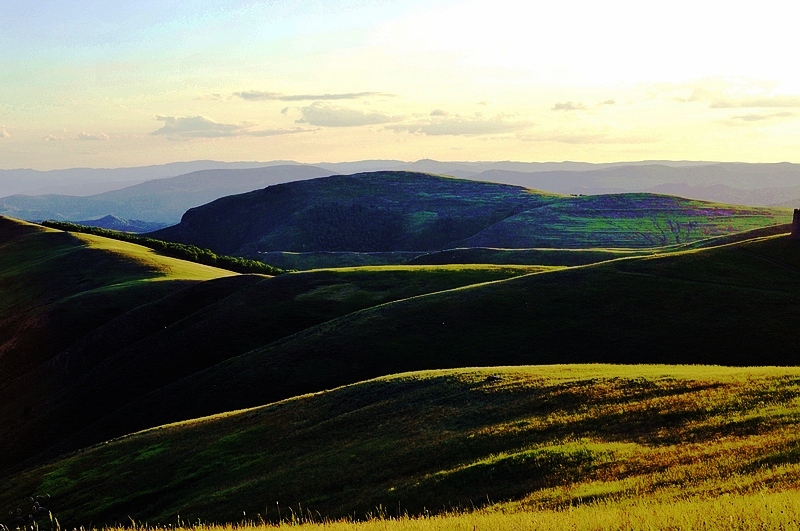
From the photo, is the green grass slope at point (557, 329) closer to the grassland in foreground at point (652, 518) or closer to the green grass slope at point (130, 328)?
the green grass slope at point (130, 328)

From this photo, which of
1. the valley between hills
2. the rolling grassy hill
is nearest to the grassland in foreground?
the valley between hills

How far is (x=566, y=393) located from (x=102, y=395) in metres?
65.0

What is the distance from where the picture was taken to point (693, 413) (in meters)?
30.3

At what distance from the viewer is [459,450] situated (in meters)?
32.9

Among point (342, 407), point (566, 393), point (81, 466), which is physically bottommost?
point (81, 466)

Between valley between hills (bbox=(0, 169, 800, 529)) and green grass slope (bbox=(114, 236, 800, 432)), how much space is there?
30cm

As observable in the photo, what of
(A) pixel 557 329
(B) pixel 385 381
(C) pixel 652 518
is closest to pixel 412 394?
(B) pixel 385 381

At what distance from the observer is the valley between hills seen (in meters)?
25.0

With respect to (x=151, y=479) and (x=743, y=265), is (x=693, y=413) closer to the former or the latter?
(x=151, y=479)

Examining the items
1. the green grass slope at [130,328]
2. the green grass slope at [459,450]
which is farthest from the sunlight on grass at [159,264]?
the green grass slope at [459,450]

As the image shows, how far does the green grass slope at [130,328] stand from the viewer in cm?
8006

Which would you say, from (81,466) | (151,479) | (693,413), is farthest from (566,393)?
(81,466)

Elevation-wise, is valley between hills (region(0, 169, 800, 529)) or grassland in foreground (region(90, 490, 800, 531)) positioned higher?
grassland in foreground (region(90, 490, 800, 531))

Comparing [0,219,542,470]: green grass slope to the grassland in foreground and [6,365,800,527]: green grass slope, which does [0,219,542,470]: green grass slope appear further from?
the grassland in foreground
